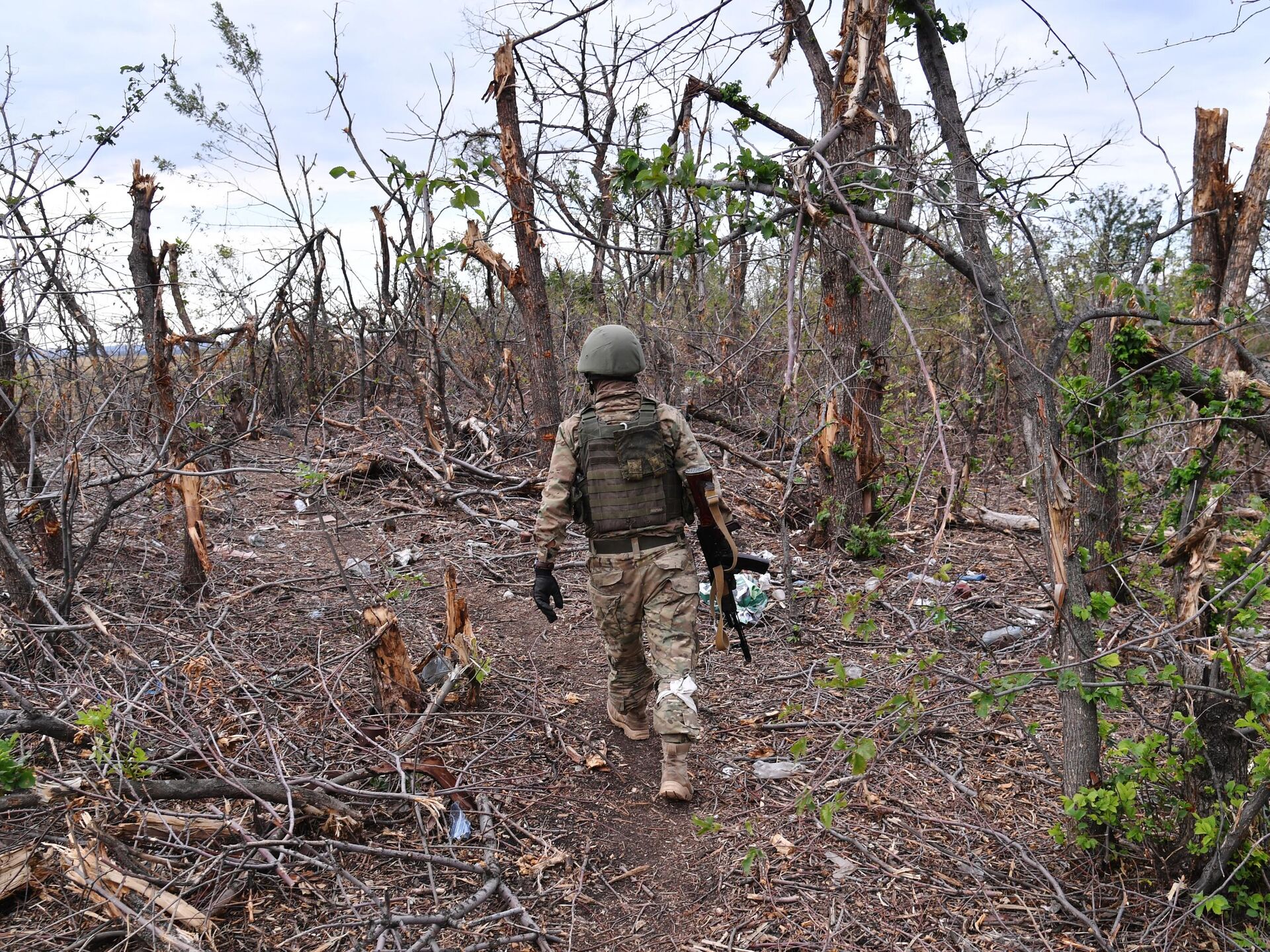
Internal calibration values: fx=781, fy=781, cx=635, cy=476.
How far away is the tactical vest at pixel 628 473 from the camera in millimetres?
3426

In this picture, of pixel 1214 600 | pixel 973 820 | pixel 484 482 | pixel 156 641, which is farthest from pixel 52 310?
pixel 1214 600

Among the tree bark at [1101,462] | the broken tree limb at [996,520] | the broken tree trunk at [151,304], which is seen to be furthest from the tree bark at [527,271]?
the tree bark at [1101,462]

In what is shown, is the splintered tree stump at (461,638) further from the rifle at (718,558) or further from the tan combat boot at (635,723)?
the rifle at (718,558)

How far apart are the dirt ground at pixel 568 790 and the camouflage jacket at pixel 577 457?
3.00 feet

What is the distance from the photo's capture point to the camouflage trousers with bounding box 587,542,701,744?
130 inches

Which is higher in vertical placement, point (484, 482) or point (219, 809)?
point (484, 482)

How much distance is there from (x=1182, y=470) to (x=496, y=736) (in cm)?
293

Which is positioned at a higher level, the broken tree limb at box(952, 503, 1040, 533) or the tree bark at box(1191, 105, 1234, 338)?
the tree bark at box(1191, 105, 1234, 338)

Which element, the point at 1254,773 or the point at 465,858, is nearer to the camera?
the point at 1254,773

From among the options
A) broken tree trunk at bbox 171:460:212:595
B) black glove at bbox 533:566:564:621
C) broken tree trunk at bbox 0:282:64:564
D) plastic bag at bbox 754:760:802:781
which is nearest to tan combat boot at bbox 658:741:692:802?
plastic bag at bbox 754:760:802:781

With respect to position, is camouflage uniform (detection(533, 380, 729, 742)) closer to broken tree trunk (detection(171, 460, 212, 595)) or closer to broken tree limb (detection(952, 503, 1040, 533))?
broken tree trunk (detection(171, 460, 212, 595))

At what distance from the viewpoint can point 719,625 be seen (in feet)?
11.8

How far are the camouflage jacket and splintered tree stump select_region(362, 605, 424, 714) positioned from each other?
75 cm

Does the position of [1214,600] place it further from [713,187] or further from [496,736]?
[496,736]
